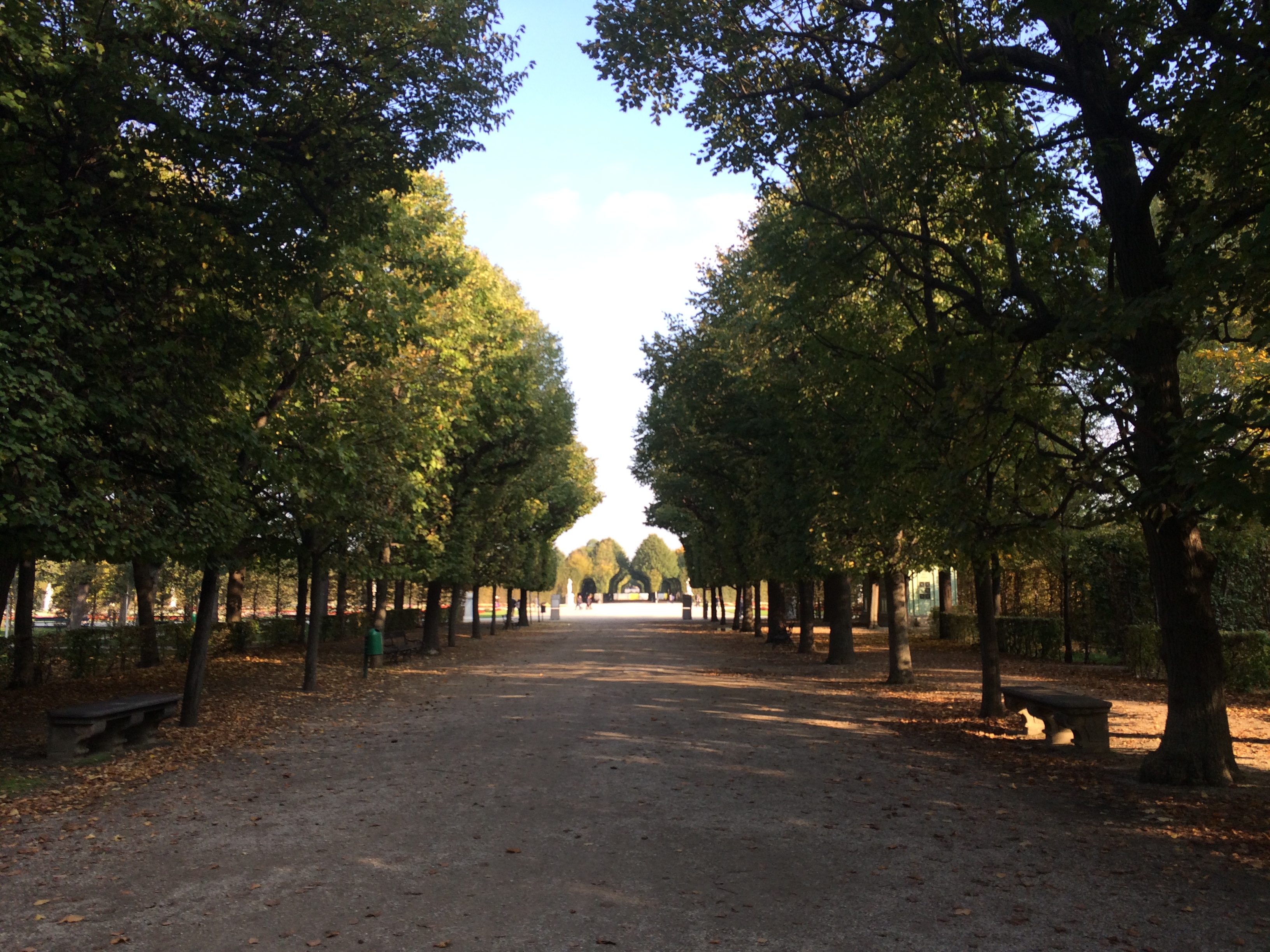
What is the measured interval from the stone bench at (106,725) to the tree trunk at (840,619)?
15421 mm

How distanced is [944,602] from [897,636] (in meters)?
17.7

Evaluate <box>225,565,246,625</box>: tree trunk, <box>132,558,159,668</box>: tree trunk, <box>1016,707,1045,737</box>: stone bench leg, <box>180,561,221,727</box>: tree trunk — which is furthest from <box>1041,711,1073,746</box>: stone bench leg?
<box>225,565,246,625</box>: tree trunk

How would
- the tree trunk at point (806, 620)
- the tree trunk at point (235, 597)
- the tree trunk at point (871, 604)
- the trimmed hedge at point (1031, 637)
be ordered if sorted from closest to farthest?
1. the trimmed hedge at point (1031, 637)
2. the tree trunk at point (806, 620)
3. the tree trunk at point (235, 597)
4. the tree trunk at point (871, 604)

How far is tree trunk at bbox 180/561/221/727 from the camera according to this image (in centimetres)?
1345

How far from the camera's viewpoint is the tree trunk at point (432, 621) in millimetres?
28391

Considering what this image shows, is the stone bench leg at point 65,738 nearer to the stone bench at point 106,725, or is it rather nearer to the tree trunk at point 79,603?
the stone bench at point 106,725

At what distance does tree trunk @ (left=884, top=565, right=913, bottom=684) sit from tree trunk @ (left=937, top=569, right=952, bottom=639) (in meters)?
12.8

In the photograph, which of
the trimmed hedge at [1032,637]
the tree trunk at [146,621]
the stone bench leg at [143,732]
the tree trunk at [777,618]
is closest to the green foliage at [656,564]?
the tree trunk at [777,618]

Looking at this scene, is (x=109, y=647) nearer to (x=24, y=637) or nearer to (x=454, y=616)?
(x=24, y=637)

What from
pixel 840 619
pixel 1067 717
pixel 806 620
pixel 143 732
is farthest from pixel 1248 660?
pixel 143 732

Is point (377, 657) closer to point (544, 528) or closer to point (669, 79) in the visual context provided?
point (669, 79)

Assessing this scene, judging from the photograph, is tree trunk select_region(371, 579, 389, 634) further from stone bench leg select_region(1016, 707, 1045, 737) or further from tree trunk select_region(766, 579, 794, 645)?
stone bench leg select_region(1016, 707, 1045, 737)

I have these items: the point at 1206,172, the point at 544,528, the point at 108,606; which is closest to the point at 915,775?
the point at 1206,172

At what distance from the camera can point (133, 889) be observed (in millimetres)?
5816
